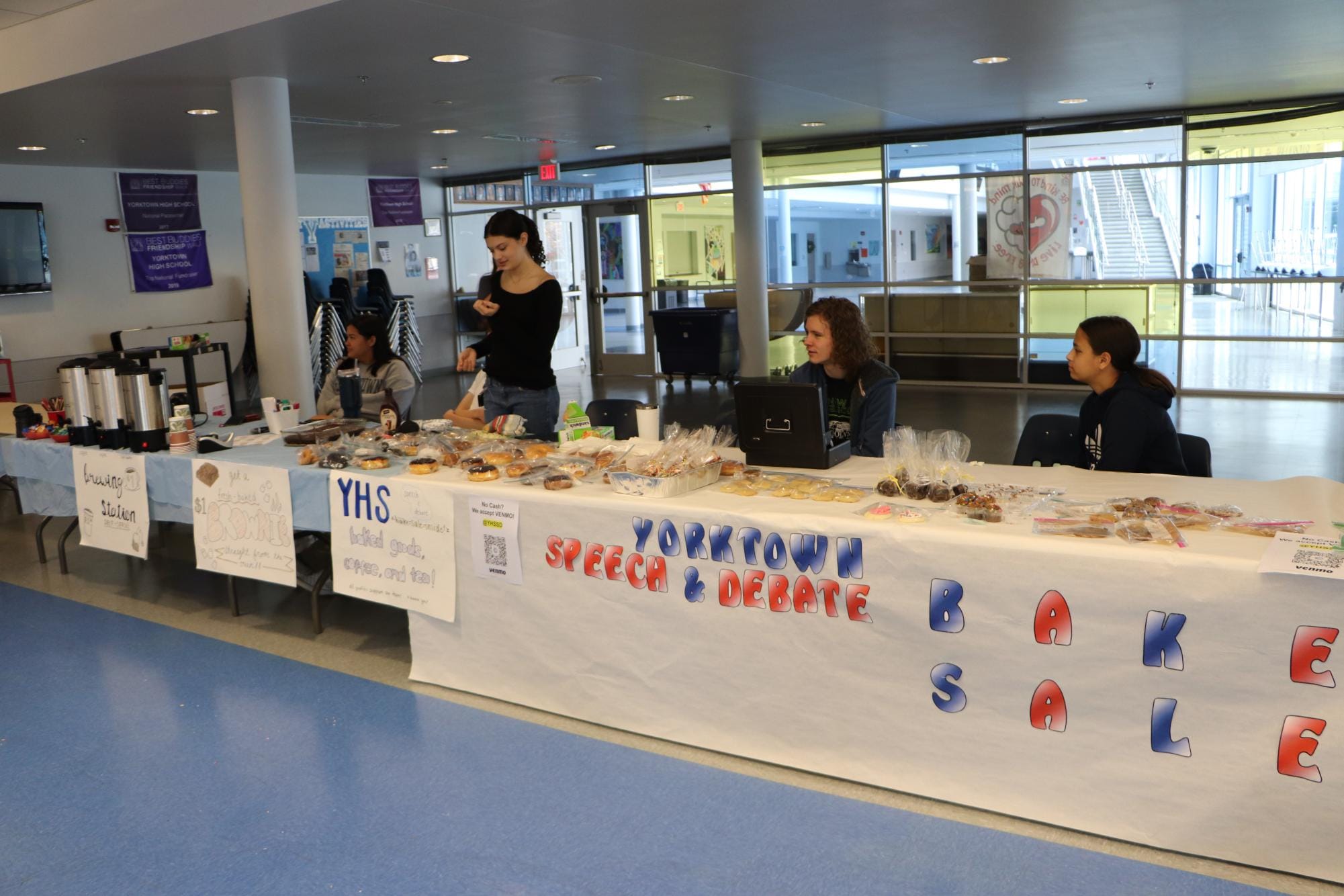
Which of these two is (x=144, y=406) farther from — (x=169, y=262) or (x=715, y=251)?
(x=715, y=251)

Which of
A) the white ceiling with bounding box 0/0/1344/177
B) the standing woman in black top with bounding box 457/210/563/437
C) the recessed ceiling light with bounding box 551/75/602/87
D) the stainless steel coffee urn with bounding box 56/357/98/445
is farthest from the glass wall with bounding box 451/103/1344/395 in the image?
the stainless steel coffee urn with bounding box 56/357/98/445

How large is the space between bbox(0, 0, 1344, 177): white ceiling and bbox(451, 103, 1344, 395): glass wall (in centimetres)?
60

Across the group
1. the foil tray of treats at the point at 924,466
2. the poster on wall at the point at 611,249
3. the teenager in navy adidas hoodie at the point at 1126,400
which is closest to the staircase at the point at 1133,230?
the poster on wall at the point at 611,249

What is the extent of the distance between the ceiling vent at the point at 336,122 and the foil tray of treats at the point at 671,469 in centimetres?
604

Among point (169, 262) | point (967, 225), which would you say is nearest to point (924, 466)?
point (967, 225)

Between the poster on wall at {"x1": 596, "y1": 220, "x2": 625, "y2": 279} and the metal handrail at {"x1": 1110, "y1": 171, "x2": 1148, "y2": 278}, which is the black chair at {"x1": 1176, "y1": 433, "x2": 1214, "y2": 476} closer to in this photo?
the metal handrail at {"x1": 1110, "y1": 171, "x2": 1148, "y2": 278}

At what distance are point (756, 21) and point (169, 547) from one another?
4.34 m

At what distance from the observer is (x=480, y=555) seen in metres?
3.39

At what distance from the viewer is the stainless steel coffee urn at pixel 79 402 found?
15.3ft

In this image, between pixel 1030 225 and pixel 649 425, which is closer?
pixel 649 425

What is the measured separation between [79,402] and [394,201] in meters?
10.0

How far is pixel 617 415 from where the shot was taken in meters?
4.81

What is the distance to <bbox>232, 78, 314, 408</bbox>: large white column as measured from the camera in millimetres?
5992

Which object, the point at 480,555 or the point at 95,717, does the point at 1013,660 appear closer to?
the point at 480,555
